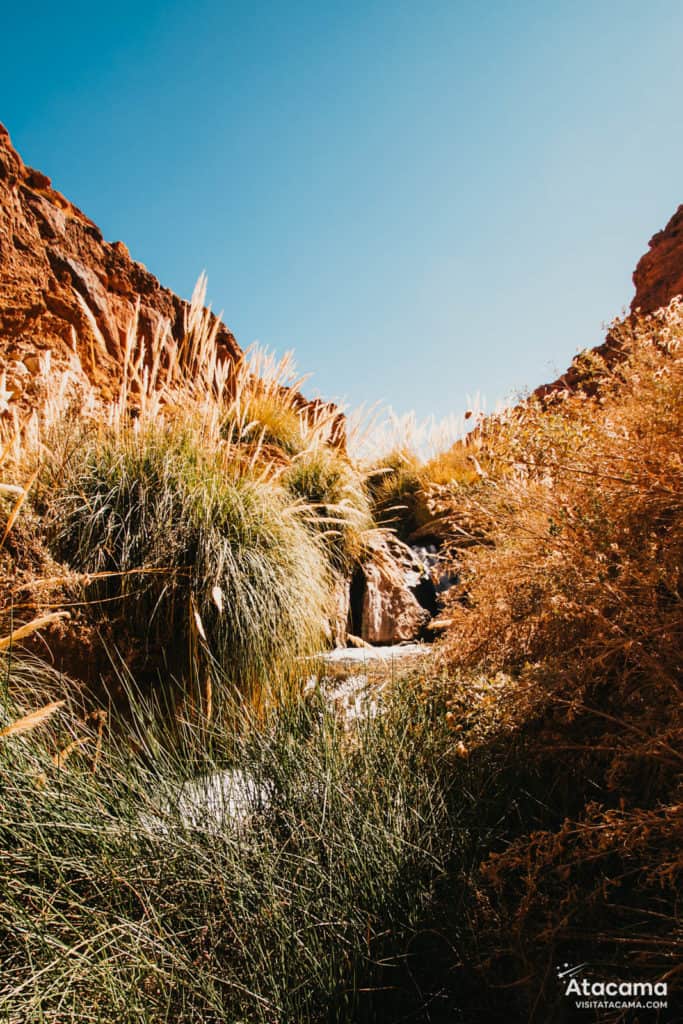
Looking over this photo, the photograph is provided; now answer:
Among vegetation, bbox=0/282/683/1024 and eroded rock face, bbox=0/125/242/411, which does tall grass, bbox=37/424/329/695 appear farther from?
eroded rock face, bbox=0/125/242/411

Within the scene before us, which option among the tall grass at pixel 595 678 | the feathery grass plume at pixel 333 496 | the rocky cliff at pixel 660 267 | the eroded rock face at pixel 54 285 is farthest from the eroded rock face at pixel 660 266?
the tall grass at pixel 595 678

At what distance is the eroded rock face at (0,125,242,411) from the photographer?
3.78 meters

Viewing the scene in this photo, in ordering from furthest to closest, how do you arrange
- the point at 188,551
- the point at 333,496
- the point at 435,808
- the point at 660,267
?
the point at 660,267
the point at 333,496
the point at 188,551
the point at 435,808

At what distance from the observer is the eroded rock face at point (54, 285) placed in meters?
3.78

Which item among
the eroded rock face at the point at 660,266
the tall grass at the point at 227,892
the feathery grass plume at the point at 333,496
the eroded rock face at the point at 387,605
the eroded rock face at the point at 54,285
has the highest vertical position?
the eroded rock face at the point at 660,266

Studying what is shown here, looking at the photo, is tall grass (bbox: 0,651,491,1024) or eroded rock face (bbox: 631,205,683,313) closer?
tall grass (bbox: 0,651,491,1024)

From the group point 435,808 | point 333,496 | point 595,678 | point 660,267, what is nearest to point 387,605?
point 333,496

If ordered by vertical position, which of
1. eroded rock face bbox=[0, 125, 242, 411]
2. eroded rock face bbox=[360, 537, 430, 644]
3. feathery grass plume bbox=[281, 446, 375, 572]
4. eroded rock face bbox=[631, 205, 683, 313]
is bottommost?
eroded rock face bbox=[360, 537, 430, 644]

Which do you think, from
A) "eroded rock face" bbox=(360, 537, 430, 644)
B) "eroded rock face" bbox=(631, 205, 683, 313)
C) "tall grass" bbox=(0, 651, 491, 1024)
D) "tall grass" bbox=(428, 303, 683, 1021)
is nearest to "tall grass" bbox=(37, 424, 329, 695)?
"tall grass" bbox=(0, 651, 491, 1024)

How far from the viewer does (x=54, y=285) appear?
4.07 metres

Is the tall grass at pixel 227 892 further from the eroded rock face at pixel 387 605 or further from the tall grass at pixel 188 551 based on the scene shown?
the eroded rock face at pixel 387 605

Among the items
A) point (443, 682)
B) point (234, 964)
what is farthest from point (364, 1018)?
point (443, 682)

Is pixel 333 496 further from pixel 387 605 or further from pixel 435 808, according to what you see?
pixel 435 808

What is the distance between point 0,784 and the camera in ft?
4.27
